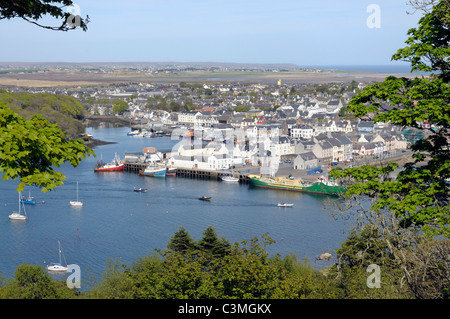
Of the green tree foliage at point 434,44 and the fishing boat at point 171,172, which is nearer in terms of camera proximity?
the green tree foliage at point 434,44

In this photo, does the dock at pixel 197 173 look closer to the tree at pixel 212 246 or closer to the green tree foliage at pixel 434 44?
the tree at pixel 212 246

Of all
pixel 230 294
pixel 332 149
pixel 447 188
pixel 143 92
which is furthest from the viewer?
pixel 143 92

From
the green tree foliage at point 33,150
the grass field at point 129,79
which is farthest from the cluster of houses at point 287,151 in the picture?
the grass field at point 129,79

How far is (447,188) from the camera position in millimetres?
1773

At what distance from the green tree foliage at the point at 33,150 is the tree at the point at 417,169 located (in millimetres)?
879

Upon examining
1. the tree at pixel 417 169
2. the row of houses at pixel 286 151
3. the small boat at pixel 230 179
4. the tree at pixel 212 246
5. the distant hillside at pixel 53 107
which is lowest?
the small boat at pixel 230 179

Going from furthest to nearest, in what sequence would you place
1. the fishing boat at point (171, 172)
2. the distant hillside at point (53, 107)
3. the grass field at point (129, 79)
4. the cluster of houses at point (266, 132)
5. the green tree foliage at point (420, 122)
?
the grass field at point (129, 79) → the distant hillside at point (53, 107) → the cluster of houses at point (266, 132) → the fishing boat at point (171, 172) → the green tree foliage at point (420, 122)

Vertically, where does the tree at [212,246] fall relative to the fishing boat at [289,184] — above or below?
above

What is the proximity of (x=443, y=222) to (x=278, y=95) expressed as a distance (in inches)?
1373

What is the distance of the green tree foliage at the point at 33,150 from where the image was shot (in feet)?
4.22

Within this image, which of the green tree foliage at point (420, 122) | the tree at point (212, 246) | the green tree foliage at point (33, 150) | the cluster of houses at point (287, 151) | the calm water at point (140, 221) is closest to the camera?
the green tree foliage at point (33, 150)

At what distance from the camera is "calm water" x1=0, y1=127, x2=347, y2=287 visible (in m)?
7.51
